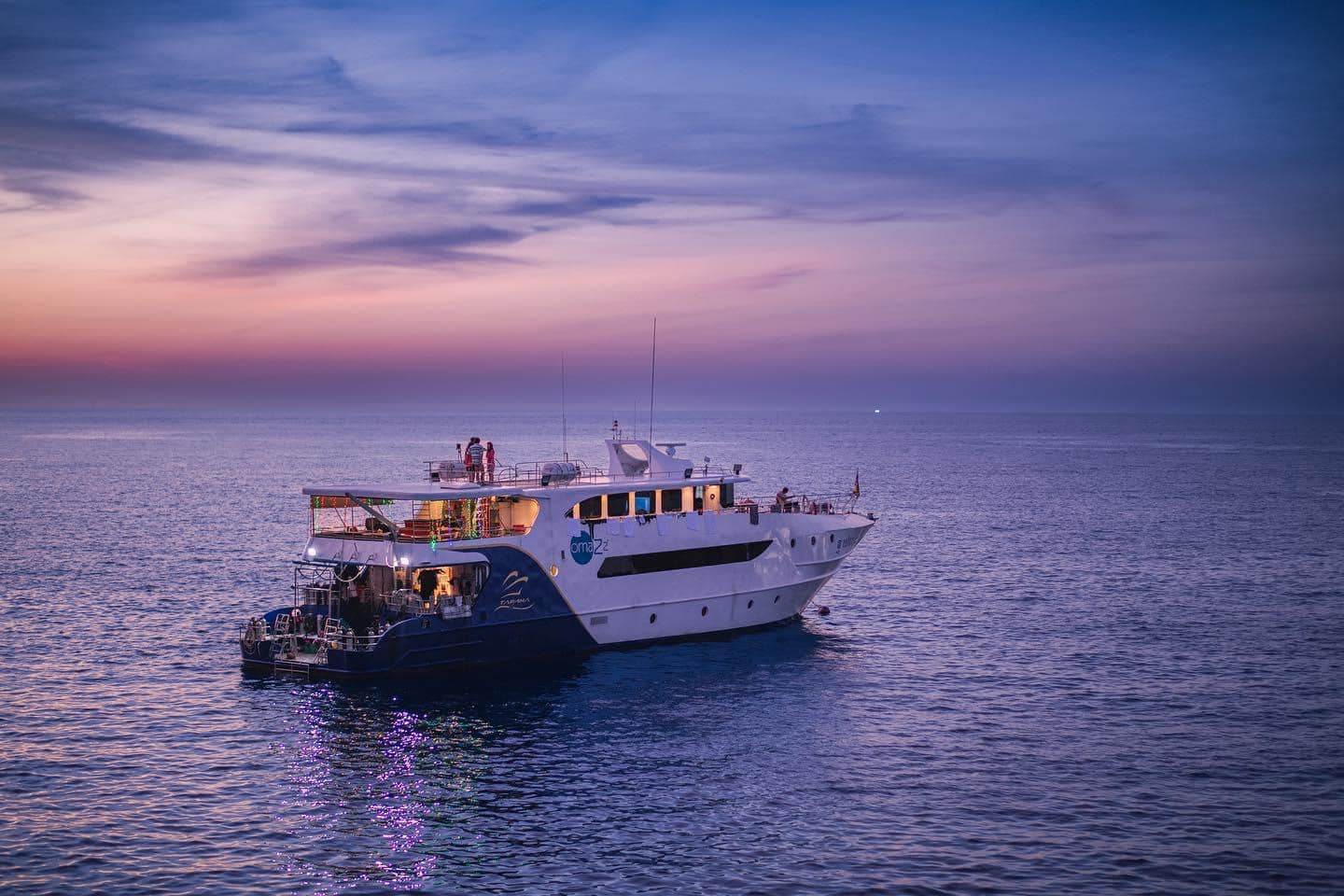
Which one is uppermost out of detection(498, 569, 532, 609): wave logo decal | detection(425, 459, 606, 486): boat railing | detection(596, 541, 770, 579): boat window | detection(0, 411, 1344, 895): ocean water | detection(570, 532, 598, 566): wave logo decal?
detection(425, 459, 606, 486): boat railing

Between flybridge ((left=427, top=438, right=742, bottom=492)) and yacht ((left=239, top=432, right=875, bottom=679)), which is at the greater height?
flybridge ((left=427, top=438, right=742, bottom=492))

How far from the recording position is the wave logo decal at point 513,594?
129ft

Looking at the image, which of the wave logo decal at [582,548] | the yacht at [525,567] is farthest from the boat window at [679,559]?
the wave logo decal at [582,548]

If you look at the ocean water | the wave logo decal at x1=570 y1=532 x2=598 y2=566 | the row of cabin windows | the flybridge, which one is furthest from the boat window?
the ocean water

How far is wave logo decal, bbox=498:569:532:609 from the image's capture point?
3925 centimetres

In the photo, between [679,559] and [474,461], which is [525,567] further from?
[679,559]

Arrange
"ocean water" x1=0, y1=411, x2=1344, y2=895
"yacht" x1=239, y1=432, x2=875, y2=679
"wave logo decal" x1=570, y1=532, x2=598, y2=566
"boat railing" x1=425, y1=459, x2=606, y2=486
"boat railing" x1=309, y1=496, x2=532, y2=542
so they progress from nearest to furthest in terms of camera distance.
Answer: "ocean water" x1=0, y1=411, x2=1344, y2=895
"yacht" x1=239, y1=432, x2=875, y2=679
"boat railing" x1=309, y1=496, x2=532, y2=542
"wave logo decal" x1=570, y1=532, x2=598, y2=566
"boat railing" x1=425, y1=459, x2=606, y2=486

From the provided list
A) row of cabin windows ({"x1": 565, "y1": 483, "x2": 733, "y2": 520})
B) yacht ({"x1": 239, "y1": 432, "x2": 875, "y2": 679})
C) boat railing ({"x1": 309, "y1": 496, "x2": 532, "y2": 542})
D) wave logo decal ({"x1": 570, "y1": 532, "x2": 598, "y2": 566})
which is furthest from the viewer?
row of cabin windows ({"x1": 565, "y1": 483, "x2": 733, "y2": 520})

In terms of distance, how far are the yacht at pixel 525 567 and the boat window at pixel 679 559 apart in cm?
6

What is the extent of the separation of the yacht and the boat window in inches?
2.2

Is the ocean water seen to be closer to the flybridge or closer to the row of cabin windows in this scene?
the row of cabin windows

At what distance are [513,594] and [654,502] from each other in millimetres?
7311

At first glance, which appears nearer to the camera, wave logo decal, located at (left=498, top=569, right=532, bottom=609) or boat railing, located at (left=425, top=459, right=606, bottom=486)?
wave logo decal, located at (left=498, top=569, right=532, bottom=609)

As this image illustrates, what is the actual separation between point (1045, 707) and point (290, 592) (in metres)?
36.8
